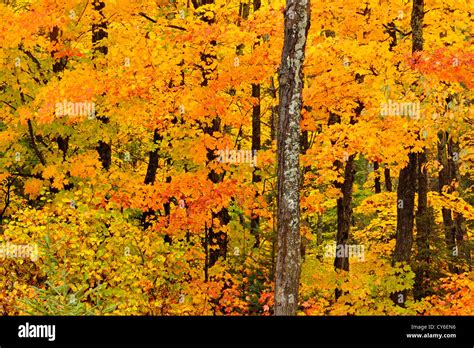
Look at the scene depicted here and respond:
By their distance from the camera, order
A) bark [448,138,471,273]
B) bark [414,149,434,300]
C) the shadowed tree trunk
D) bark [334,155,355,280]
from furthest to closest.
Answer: bark [448,138,471,273] → bark [334,155,355,280] → bark [414,149,434,300] → the shadowed tree trunk

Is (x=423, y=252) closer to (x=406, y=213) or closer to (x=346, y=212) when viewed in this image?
(x=406, y=213)

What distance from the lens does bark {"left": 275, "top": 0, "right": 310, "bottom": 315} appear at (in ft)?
31.8

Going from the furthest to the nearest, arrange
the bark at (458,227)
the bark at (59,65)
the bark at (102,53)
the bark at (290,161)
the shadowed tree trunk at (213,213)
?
the bark at (458,227) → the bark at (102,53) → the bark at (59,65) → the shadowed tree trunk at (213,213) → the bark at (290,161)

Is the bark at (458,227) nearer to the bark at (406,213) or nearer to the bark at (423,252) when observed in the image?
the bark at (423,252)

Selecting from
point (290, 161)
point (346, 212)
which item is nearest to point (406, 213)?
point (346, 212)

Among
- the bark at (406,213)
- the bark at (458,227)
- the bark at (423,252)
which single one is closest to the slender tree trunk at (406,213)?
the bark at (406,213)

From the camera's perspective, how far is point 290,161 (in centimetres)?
976

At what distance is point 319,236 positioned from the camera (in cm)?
3008

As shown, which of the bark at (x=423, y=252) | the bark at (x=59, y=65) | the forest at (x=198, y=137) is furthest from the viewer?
the bark at (x=423, y=252)

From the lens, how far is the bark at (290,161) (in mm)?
9680

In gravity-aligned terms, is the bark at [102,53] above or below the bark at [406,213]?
above

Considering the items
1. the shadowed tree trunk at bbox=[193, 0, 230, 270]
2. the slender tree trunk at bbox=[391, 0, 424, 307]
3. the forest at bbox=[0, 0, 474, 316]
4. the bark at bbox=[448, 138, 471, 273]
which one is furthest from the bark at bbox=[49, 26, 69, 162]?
the bark at bbox=[448, 138, 471, 273]

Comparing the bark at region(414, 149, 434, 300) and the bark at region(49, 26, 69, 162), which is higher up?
the bark at region(49, 26, 69, 162)

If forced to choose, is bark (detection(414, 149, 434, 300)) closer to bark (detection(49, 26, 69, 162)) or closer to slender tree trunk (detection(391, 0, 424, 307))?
slender tree trunk (detection(391, 0, 424, 307))
